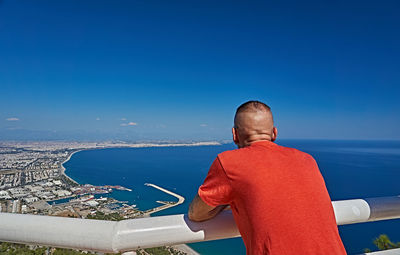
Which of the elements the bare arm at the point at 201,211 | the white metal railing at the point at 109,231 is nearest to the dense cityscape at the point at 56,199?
the white metal railing at the point at 109,231

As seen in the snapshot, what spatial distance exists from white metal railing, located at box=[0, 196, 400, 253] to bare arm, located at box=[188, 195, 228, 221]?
0.02m

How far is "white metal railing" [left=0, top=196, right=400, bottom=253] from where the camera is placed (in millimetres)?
707

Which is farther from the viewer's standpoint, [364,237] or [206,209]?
[364,237]

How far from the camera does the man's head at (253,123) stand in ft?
2.90

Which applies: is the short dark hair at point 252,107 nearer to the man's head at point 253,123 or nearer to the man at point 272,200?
the man's head at point 253,123

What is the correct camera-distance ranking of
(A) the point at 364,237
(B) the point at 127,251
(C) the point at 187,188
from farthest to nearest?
1. (C) the point at 187,188
2. (A) the point at 364,237
3. (B) the point at 127,251

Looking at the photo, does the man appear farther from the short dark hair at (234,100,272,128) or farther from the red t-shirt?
the short dark hair at (234,100,272,128)

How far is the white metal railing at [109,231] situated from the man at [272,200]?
0.15 feet

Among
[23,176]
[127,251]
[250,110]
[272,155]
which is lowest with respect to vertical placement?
[23,176]

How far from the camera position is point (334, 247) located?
2.19ft

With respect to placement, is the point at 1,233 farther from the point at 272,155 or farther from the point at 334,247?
the point at 334,247

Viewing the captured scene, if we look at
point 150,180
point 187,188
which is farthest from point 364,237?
point 150,180

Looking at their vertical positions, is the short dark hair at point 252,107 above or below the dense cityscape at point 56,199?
above

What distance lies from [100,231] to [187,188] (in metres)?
28.5
